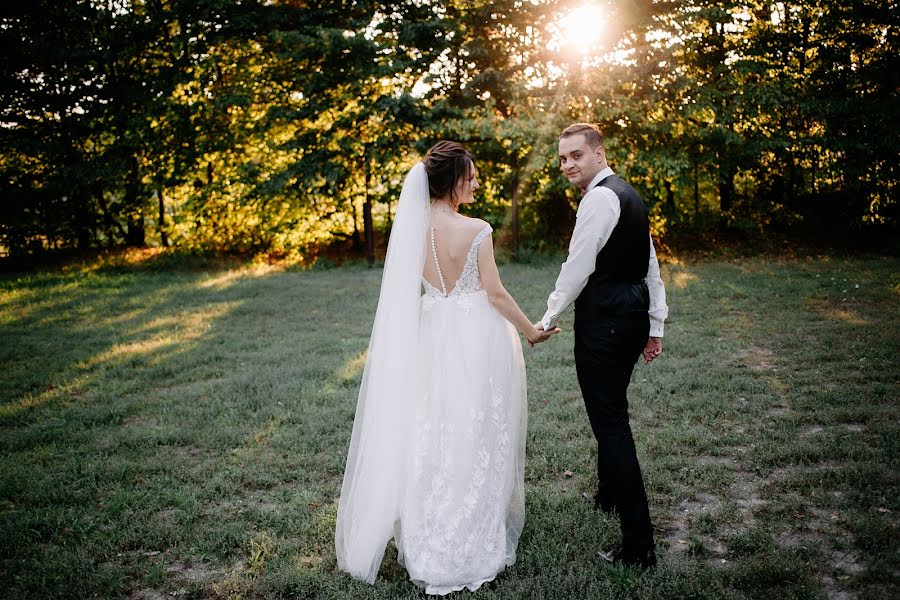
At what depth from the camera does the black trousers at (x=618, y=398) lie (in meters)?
3.26

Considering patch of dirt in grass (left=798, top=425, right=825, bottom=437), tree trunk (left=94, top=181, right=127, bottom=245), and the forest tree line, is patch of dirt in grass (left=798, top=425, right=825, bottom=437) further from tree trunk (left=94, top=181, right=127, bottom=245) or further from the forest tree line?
tree trunk (left=94, top=181, right=127, bottom=245)

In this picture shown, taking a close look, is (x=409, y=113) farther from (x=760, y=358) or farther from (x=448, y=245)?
(x=448, y=245)

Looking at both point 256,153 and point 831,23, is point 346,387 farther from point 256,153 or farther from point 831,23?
point 831,23

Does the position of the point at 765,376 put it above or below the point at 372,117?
below

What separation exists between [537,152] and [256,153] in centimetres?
888

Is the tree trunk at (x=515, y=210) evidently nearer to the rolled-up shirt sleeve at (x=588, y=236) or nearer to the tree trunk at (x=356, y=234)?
the tree trunk at (x=356, y=234)

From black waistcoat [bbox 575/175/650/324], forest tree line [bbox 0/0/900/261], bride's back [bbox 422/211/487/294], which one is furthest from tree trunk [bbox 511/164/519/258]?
black waistcoat [bbox 575/175/650/324]

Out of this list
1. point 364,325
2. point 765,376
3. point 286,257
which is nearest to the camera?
point 765,376

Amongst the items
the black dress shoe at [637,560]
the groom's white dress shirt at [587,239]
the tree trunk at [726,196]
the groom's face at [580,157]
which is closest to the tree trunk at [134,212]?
the tree trunk at [726,196]

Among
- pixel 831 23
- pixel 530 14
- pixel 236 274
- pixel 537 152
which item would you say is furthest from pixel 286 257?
pixel 831 23

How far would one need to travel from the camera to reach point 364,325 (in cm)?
969

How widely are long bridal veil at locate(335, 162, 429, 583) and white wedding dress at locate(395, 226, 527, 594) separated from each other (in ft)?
0.30

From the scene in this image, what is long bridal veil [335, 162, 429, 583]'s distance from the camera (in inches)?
136

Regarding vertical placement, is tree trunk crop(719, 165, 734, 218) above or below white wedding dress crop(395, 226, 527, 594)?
above
